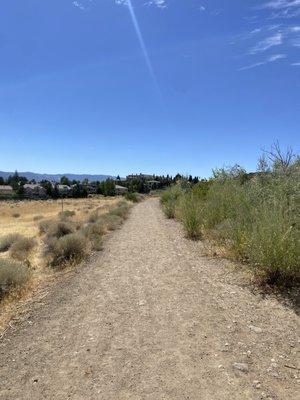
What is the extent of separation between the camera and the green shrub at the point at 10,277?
415 inches

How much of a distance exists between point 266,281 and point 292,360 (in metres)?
3.44

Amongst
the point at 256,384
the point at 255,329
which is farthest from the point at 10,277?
the point at 256,384

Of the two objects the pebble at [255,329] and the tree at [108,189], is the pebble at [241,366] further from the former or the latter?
the tree at [108,189]

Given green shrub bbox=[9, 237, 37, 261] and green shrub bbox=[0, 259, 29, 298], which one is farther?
green shrub bbox=[9, 237, 37, 261]

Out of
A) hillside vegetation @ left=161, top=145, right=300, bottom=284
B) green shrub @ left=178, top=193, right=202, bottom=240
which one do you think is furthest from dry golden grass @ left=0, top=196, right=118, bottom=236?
hillside vegetation @ left=161, top=145, right=300, bottom=284

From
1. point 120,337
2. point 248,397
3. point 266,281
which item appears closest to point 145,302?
point 120,337

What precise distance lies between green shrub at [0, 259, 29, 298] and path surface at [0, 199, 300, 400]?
81 cm

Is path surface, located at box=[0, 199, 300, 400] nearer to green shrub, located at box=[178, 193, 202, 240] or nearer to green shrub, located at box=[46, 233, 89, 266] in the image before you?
green shrub, located at box=[46, 233, 89, 266]

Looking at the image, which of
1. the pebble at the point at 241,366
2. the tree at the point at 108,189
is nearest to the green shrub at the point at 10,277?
the pebble at the point at 241,366

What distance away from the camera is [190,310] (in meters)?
7.98

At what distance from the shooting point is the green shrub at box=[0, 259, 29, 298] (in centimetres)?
1055

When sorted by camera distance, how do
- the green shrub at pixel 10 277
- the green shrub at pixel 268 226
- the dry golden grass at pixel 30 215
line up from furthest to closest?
the dry golden grass at pixel 30 215 → the green shrub at pixel 10 277 → the green shrub at pixel 268 226

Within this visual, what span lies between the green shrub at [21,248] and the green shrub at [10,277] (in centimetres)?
678

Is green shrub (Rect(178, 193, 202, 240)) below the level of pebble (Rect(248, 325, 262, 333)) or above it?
above
